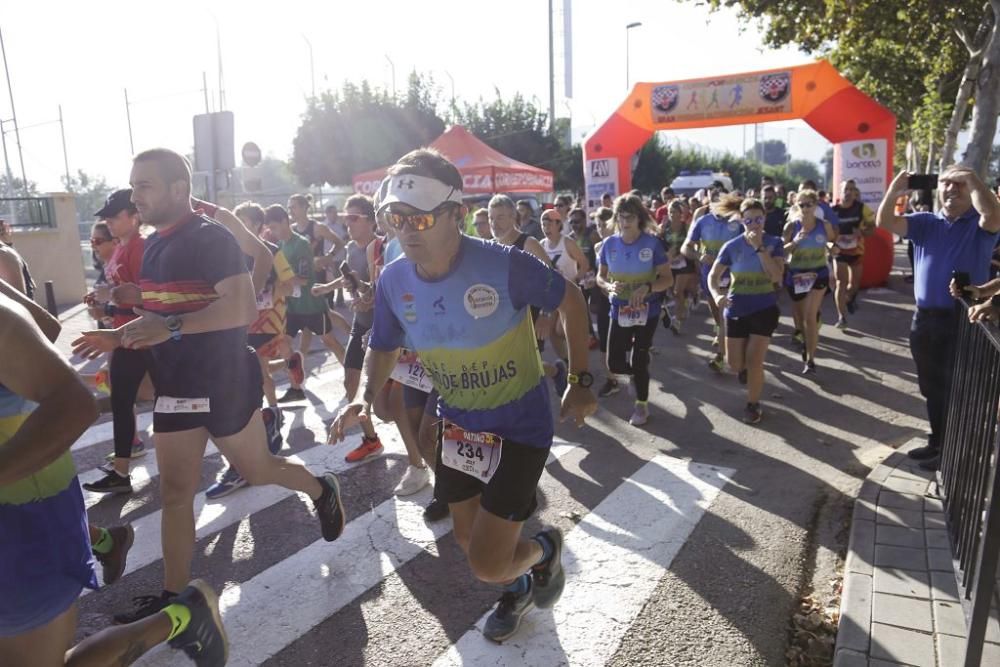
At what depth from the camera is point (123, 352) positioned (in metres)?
4.75

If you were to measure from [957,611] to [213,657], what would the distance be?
123 inches

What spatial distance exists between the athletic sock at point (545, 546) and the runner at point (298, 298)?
14.7 ft

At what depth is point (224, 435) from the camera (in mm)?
3447

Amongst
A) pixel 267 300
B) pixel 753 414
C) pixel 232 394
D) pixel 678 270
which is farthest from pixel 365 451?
pixel 678 270

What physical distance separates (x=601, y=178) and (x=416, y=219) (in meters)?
16.1

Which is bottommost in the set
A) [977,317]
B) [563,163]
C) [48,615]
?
[48,615]

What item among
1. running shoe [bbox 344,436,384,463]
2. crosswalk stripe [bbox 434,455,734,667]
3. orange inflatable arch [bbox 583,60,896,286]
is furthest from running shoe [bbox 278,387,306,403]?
orange inflatable arch [bbox 583,60,896,286]

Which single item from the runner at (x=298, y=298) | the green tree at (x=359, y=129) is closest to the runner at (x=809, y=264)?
the runner at (x=298, y=298)

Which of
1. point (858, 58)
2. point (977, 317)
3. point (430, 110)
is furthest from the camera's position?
point (430, 110)

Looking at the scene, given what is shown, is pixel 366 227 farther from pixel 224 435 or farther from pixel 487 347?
pixel 487 347

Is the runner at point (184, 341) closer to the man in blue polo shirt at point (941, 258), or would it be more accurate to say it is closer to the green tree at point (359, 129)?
the man in blue polo shirt at point (941, 258)

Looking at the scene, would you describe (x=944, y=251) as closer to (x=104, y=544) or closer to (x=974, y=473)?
(x=974, y=473)

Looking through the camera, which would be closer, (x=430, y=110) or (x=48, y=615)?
(x=48, y=615)

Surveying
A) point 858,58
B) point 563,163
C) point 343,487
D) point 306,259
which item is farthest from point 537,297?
point 563,163
